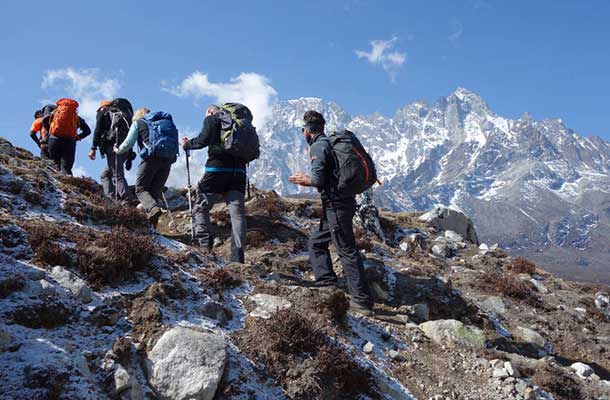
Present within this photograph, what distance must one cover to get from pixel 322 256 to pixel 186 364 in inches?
179

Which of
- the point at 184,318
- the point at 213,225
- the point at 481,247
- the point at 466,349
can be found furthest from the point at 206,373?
the point at 481,247

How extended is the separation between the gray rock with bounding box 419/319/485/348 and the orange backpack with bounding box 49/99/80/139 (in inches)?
422

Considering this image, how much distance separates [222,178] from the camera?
9945mm

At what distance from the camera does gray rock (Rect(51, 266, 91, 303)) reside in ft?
18.5

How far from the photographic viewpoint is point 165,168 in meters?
11.4

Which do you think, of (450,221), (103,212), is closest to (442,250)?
(450,221)

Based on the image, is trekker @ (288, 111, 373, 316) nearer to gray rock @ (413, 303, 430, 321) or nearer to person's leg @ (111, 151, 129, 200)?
gray rock @ (413, 303, 430, 321)

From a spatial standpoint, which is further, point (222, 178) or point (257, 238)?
point (257, 238)

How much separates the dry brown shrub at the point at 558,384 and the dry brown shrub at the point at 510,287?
5484 mm

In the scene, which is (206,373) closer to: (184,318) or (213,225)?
(184,318)

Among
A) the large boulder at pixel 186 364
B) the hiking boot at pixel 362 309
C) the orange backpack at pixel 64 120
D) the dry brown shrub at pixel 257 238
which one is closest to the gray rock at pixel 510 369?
the hiking boot at pixel 362 309

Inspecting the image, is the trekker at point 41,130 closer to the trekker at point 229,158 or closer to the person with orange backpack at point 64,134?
the person with orange backpack at point 64,134

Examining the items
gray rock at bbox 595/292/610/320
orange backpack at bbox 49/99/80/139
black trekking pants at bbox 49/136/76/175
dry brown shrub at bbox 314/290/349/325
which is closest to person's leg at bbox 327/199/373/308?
dry brown shrub at bbox 314/290/349/325

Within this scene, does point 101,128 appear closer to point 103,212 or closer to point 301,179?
point 103,212
